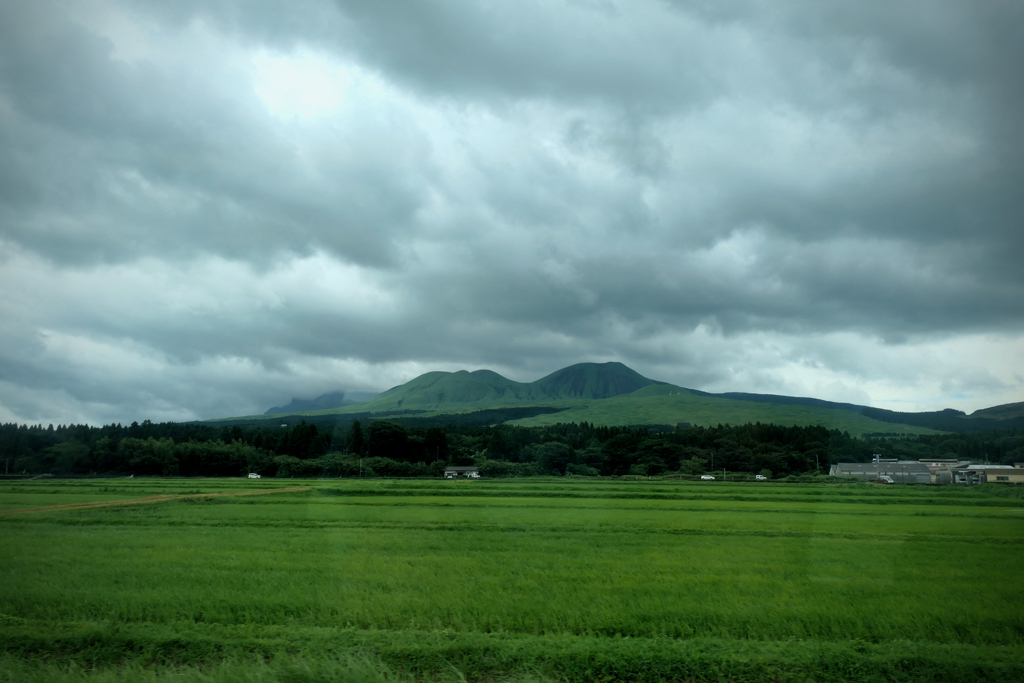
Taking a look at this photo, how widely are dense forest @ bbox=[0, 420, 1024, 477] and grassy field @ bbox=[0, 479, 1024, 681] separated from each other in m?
51.2

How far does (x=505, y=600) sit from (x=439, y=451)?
7289cm

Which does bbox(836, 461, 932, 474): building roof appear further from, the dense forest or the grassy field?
the grassy field

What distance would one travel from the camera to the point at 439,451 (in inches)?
3280

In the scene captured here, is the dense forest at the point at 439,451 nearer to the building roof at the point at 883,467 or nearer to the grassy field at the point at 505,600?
the building roof at the point at 883,467

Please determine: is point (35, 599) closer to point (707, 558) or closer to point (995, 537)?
point (707, 558)

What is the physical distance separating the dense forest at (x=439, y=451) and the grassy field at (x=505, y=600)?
168 ft

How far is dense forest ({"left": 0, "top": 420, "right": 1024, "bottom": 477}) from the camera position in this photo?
7138 cm

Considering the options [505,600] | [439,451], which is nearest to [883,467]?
[439,451]

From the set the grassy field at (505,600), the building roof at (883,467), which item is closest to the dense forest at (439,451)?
the building roof at (883,467)

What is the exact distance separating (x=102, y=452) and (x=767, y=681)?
80680 mm

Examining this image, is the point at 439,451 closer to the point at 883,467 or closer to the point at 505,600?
the point at 883,467

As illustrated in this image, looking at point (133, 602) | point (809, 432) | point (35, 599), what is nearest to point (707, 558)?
point (133, 602)

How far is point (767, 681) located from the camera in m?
8.61

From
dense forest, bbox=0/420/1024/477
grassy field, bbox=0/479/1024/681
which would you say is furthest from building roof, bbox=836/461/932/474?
grassy field, bbox=0/479/1024/681
